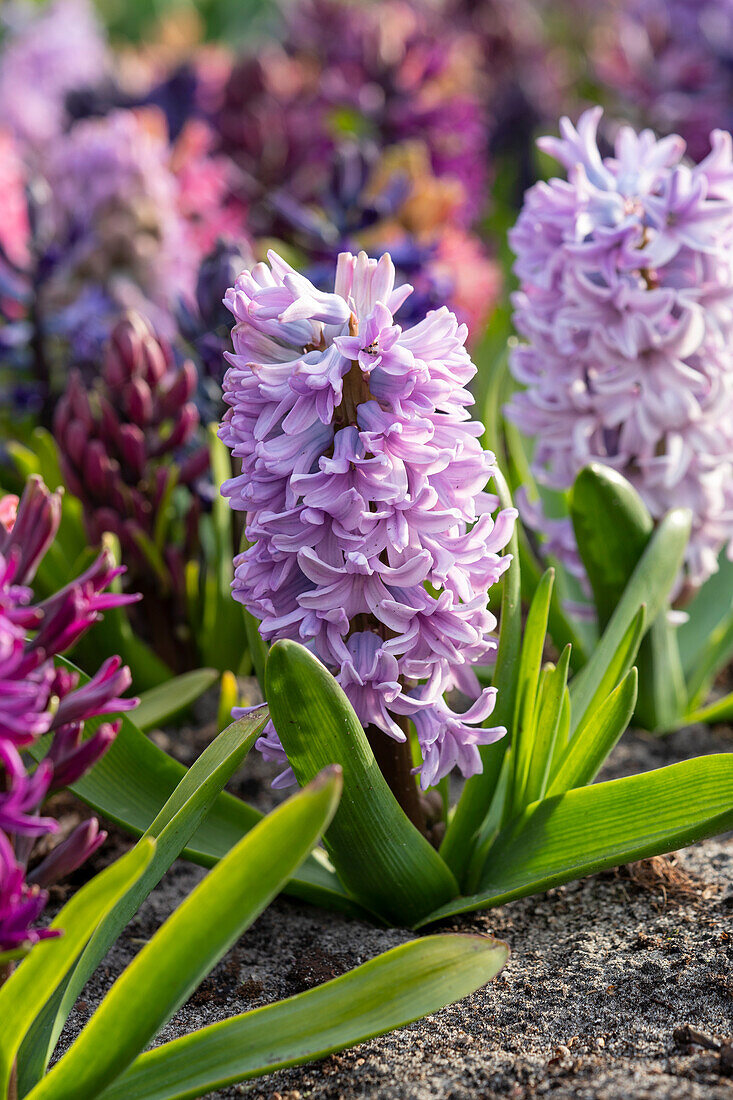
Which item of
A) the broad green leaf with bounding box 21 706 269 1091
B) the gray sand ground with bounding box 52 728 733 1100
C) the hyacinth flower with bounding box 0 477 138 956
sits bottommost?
the gray sand ground with bounding box 52 728 733 1100

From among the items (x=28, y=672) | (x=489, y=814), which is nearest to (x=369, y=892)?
(x=489, y=814)

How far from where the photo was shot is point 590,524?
5.52ft

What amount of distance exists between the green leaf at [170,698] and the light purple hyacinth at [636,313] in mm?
706

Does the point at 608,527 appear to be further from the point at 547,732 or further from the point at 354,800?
the point at 354,800

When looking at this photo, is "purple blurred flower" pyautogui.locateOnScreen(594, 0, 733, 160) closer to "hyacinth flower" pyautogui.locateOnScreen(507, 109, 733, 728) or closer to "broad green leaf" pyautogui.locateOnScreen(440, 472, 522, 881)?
"hyacinth flower" pyautogui.locateOnScreen(507, 109, 733, 728)

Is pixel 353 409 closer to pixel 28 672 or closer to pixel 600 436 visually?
pixel 28 672

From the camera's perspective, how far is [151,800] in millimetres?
1374

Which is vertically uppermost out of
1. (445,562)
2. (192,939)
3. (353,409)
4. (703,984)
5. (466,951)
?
(353,409)

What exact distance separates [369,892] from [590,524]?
69cm

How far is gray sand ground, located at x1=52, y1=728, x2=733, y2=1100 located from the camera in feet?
3.69

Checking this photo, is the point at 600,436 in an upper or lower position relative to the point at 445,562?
lower

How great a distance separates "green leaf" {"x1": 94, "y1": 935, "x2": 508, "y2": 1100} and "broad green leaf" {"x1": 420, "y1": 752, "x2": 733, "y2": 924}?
228 millimetres

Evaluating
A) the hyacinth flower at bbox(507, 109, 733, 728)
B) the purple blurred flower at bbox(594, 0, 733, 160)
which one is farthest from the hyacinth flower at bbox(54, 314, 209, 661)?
the purple blurred flower at bbox(594, 0, 733, 160)

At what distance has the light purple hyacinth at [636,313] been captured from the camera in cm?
158
